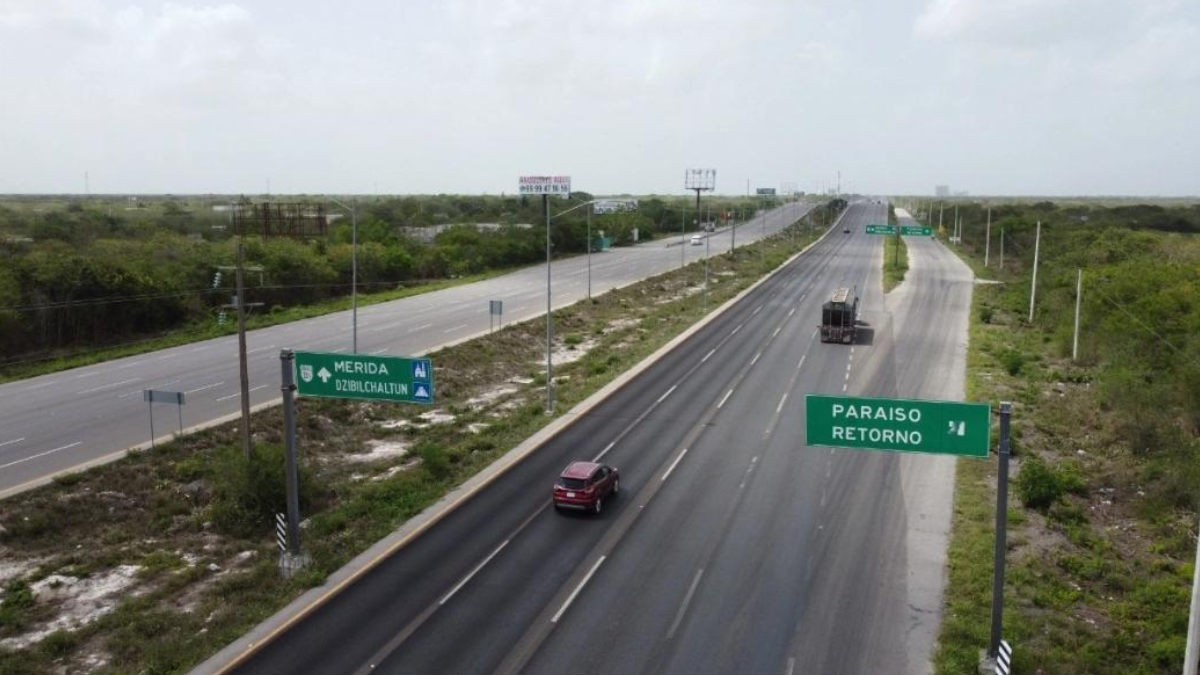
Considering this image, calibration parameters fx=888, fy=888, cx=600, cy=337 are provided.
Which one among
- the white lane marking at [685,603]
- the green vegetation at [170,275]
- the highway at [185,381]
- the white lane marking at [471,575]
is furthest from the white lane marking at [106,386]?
the white lane marking at [685,603]

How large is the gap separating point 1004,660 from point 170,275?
203 ft

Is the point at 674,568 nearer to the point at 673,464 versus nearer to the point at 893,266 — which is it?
the point at 673,464

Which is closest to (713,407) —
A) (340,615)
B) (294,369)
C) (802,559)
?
(802,559)

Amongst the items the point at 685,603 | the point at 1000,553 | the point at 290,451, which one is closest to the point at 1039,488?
the point at 1000,553

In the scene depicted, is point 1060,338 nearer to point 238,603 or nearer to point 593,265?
point 238,603

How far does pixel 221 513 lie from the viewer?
86.0 ft

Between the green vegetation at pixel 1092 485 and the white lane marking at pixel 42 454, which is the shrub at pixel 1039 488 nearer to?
the green vegetation at pixel 1092 485

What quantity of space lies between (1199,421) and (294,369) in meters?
33.2

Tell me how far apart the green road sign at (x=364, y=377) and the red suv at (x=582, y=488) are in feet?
16.2

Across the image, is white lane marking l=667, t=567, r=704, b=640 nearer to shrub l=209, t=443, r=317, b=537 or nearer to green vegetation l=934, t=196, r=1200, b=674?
green vegetation l=934, t=196, r=1200, b=674

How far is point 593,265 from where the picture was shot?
112188 mm

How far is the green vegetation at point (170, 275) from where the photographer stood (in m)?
53.4

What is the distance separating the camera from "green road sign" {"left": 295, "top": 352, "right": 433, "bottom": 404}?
23766 mm

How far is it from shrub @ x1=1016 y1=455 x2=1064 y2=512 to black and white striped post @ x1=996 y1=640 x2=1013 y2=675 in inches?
430
